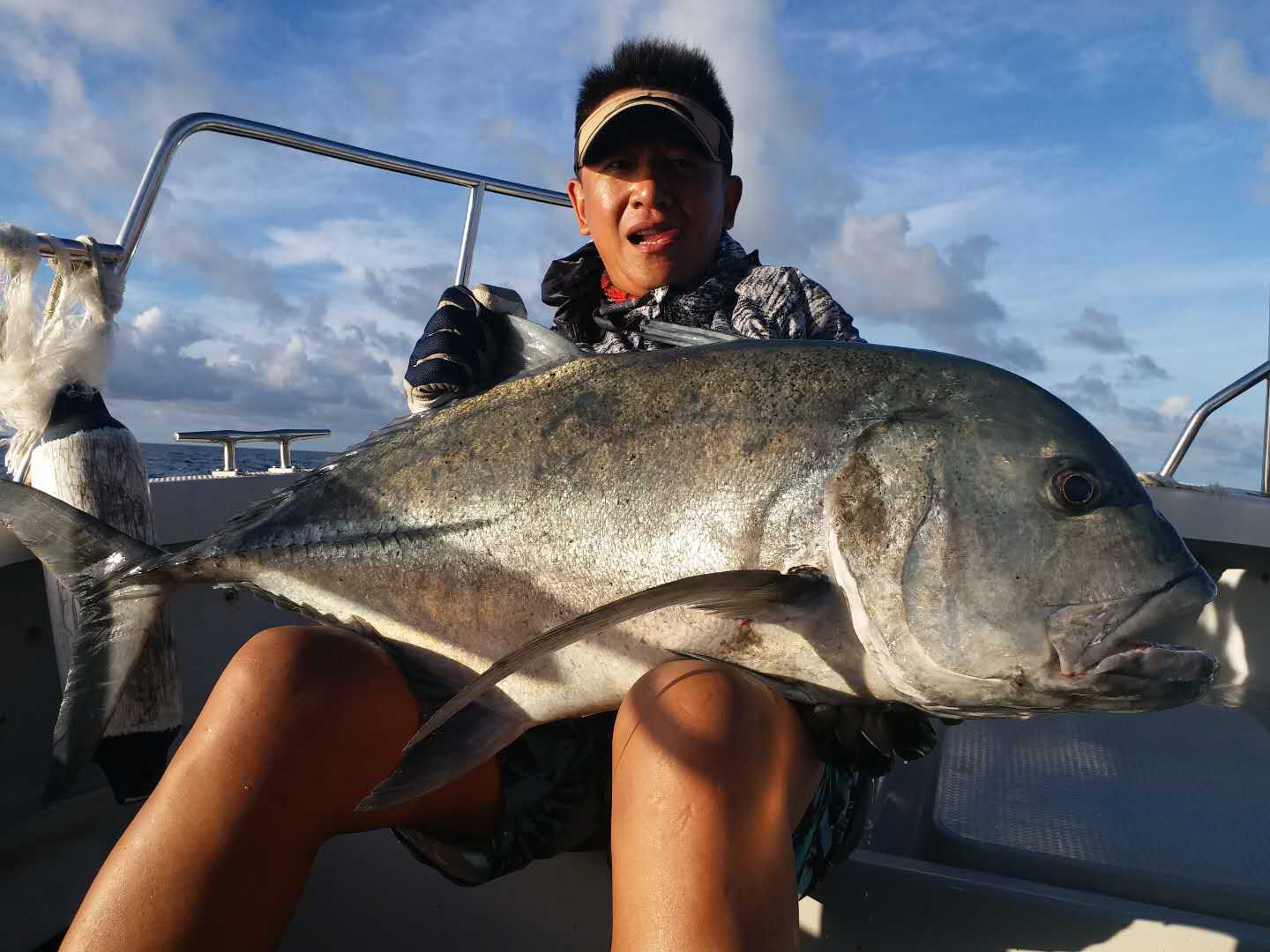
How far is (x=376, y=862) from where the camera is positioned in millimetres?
1763

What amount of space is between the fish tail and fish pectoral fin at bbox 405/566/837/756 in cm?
69

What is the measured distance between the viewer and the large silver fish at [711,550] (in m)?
1.08

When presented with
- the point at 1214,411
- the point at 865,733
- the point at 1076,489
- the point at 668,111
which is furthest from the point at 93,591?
the point at 1214,411

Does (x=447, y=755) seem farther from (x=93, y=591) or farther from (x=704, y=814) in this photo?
(x=93, y=591)

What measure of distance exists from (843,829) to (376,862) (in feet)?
3.22

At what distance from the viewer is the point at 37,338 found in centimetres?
204

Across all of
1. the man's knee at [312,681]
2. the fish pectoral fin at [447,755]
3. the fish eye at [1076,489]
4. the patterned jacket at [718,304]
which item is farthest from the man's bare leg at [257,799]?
the fish eye at [1076,489]

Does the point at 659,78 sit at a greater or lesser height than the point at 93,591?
greater

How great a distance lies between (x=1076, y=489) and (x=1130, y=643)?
0.70 feet

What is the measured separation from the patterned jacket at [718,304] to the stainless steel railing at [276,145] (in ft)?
4.15

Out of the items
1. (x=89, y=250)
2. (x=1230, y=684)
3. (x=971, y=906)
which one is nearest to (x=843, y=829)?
(x=971, y=906)

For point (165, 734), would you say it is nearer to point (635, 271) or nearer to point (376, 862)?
point (376, 862)

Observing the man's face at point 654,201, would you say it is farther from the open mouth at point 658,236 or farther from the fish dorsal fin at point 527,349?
the fish dorsal fin at point 527,349

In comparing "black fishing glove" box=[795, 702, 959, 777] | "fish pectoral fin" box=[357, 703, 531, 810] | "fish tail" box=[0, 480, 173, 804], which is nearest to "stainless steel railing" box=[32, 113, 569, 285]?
"fish tail" box=[0, 480, 173, 804]
